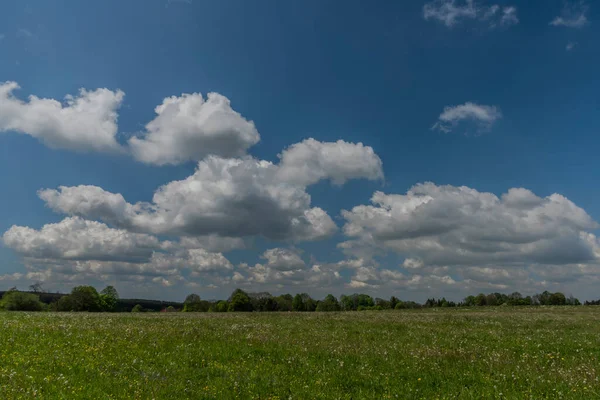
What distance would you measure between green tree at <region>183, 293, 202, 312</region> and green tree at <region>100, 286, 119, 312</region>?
78.7 ft

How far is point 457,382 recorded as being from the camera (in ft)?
38.1

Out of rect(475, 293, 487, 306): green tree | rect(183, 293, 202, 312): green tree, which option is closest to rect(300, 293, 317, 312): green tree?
rect(183, 293, 202, 312): green tree

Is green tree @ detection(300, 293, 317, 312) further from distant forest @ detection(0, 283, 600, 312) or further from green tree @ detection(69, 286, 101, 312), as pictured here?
green tree @ detection(69, 286, 101, 312)

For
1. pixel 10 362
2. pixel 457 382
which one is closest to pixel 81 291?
pixel 10 362

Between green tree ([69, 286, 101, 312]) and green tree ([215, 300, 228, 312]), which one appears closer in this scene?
green tree ([69, 286, 101, 312])

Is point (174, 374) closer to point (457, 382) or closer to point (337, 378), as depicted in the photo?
point (337, 378)

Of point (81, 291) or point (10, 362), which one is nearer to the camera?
point (10, 362)

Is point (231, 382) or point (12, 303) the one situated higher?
point (231, 382)

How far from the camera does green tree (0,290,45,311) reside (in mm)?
99438

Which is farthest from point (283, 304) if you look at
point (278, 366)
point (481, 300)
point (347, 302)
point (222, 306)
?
point (278, 366)

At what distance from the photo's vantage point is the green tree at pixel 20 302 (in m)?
99.4

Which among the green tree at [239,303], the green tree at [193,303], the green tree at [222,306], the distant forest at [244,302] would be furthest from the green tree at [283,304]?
the green tree at [193,303]

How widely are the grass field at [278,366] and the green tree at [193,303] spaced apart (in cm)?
13096

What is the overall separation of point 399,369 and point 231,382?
5789 mm
